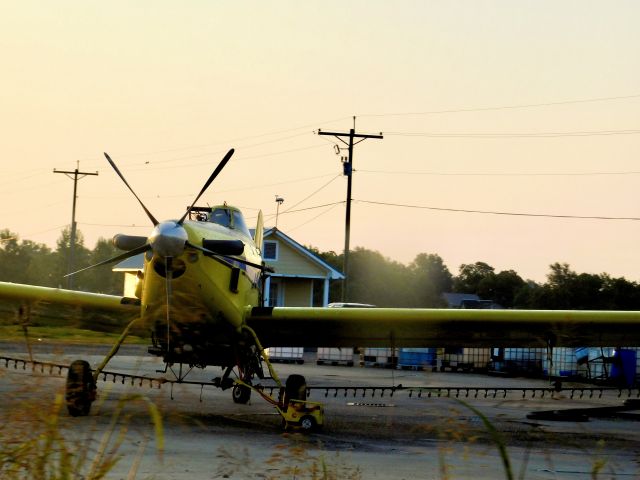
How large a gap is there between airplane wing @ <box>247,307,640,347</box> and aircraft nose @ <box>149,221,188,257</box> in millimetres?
2882

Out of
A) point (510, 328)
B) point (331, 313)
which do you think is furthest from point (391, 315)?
point (510, 328)

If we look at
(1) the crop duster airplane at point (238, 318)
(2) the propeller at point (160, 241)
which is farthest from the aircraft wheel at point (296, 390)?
(2) the propeller at point (160, 241)

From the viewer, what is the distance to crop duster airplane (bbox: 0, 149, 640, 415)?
440 inches

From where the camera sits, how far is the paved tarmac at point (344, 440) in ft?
13.8

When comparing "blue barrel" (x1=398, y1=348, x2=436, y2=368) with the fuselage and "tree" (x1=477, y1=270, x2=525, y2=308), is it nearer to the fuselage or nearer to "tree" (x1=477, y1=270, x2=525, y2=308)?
the fuselage

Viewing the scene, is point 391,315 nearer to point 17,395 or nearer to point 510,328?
point 510,328

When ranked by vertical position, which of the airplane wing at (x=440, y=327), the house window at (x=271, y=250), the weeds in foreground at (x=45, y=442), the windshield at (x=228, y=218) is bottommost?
the weeds in foreground at (x=45, y=442)

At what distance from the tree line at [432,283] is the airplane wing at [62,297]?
481 millimetres

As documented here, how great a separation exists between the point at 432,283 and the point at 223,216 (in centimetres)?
3018

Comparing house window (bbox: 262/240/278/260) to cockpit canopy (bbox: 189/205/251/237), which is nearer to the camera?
cockpit canopy (bbox: 189/205/251/237)

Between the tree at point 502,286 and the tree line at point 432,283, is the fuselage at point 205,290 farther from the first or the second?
the tree at point 502,286

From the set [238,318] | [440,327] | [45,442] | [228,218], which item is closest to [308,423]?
[238,318]

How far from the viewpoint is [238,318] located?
1261 cm

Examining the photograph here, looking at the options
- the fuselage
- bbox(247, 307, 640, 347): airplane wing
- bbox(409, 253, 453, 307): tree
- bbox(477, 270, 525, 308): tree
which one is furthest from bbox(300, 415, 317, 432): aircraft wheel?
bbox(477, 270, 525, 308): tree
